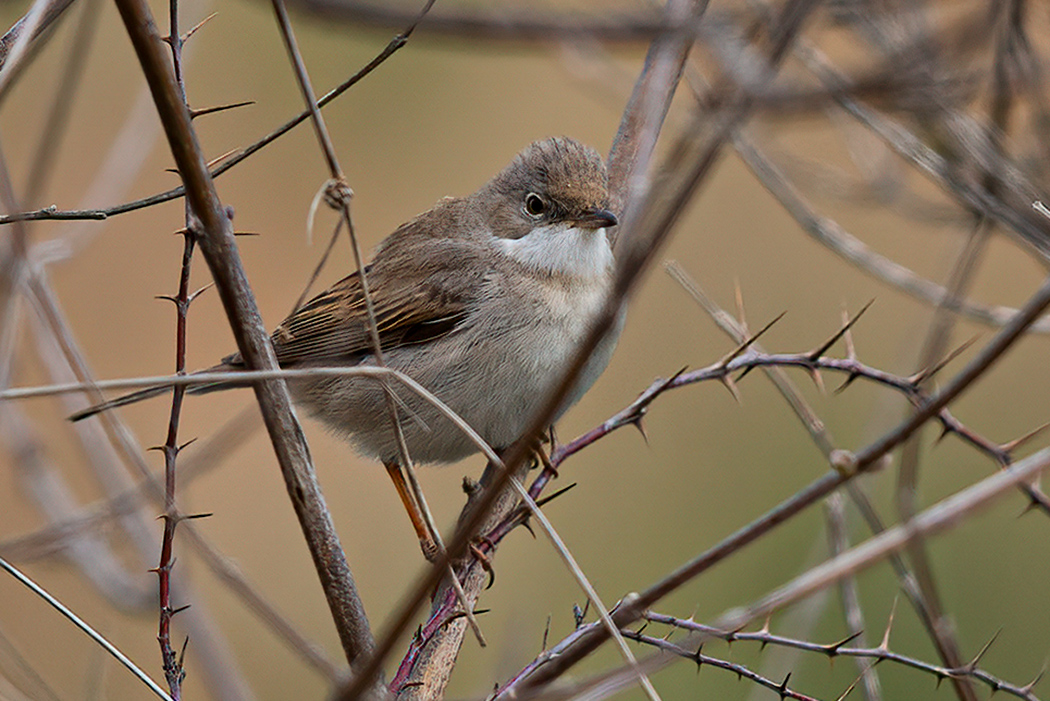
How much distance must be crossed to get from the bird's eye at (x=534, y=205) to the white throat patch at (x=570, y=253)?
0.12 meters

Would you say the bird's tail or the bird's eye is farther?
the bird's eye

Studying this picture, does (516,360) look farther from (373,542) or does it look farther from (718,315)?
(373,542)

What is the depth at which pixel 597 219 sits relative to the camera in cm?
347

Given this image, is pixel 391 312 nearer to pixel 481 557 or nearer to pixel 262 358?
pixel 481 557

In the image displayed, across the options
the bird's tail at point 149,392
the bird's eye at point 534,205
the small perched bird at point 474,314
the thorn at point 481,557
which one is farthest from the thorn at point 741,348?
the bird's eye at point 534,205

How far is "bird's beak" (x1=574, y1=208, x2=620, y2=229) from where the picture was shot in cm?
343

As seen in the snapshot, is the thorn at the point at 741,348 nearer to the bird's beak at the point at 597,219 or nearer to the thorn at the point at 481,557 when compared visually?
the thorn at the point at 481,557

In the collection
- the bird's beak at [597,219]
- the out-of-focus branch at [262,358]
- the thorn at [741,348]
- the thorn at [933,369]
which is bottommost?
the thorn at [933,369]

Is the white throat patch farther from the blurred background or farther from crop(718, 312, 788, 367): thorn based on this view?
crop(718, 312, 788, 367): thorn

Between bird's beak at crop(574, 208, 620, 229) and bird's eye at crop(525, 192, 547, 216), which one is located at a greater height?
bird's eye at crop(525, 192, 547, 216)

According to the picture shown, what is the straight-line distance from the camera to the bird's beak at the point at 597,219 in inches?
135

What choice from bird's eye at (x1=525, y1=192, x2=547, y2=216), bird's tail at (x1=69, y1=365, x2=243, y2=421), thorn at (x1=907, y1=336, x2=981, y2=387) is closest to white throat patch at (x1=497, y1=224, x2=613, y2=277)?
bird's eye at (x1=525, y1=192, x2=547, y2=216)

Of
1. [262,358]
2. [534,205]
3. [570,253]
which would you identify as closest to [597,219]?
[570,253]

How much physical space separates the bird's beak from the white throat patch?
7cm
